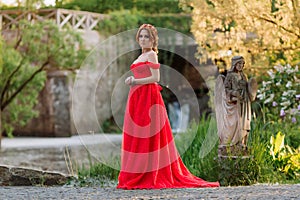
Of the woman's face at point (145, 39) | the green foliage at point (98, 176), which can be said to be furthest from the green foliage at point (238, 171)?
the woman's face at point (145, 39)

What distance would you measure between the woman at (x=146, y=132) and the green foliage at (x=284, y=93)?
3978 millimetres

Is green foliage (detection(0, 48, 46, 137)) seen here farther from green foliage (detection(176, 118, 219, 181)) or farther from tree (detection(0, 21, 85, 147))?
green foliage (detection(176, 118, 219, 181))

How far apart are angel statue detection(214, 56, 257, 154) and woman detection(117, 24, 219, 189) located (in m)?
0.71

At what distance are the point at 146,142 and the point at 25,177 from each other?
70.5 inches

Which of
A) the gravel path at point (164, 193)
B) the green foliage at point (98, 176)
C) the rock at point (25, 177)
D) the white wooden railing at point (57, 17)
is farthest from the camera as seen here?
the white wooden railing at point (57, 17)

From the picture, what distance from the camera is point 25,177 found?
7383mm

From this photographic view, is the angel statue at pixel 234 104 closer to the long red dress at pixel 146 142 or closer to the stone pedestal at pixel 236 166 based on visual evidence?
the stone pedestal at pixel 236 166

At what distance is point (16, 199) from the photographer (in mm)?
5781

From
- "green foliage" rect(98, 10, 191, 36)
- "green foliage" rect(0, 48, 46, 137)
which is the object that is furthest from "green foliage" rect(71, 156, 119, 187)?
"green foliage" rect(98, 10, 191, 36)

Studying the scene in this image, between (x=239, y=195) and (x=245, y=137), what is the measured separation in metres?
1.44

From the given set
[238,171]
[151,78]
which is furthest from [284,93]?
[151,78]

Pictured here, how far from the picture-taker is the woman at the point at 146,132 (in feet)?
20.8

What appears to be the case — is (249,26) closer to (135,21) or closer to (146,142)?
(146,142)

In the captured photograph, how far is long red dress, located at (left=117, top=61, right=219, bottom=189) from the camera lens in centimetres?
634
